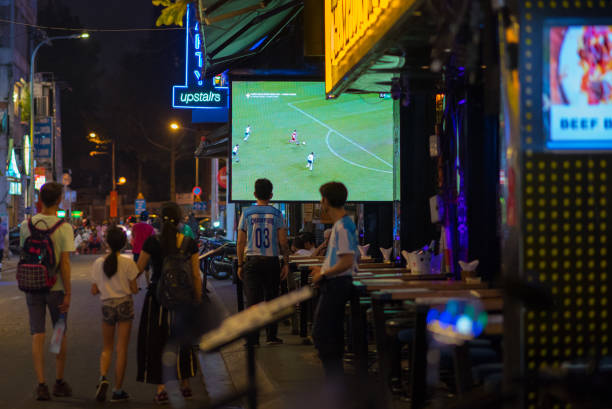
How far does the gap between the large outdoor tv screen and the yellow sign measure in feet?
9.81

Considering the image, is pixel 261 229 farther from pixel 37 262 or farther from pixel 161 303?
pixel 37 262

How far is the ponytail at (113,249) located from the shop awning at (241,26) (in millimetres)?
2922

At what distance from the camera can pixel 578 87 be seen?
155 inches

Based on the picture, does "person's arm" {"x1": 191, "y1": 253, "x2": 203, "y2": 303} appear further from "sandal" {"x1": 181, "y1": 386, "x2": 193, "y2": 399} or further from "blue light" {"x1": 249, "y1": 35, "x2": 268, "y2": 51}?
"blue light" {"x1": 249, "y1": 35, "x2": 268, "y2": 51}

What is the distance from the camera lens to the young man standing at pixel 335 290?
683cm

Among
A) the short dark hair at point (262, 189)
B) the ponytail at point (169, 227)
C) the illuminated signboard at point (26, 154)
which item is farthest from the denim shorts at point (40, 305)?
the illuminated signboard at point (26, 154)

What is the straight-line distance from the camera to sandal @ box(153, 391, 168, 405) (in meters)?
7.65

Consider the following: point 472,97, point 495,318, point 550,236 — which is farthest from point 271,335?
point 550,236

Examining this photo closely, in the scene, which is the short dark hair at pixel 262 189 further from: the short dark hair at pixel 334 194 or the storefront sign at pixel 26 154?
the storefront sign at pixel 26 154

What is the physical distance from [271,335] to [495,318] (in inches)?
213

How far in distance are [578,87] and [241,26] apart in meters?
7.79

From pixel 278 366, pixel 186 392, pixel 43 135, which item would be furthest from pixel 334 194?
pixel 43 135

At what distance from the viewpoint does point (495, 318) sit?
5621 millimetres

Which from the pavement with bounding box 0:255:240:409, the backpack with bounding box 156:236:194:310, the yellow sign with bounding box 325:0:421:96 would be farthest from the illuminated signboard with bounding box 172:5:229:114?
the backpack with bounding box 156:236:194:310
